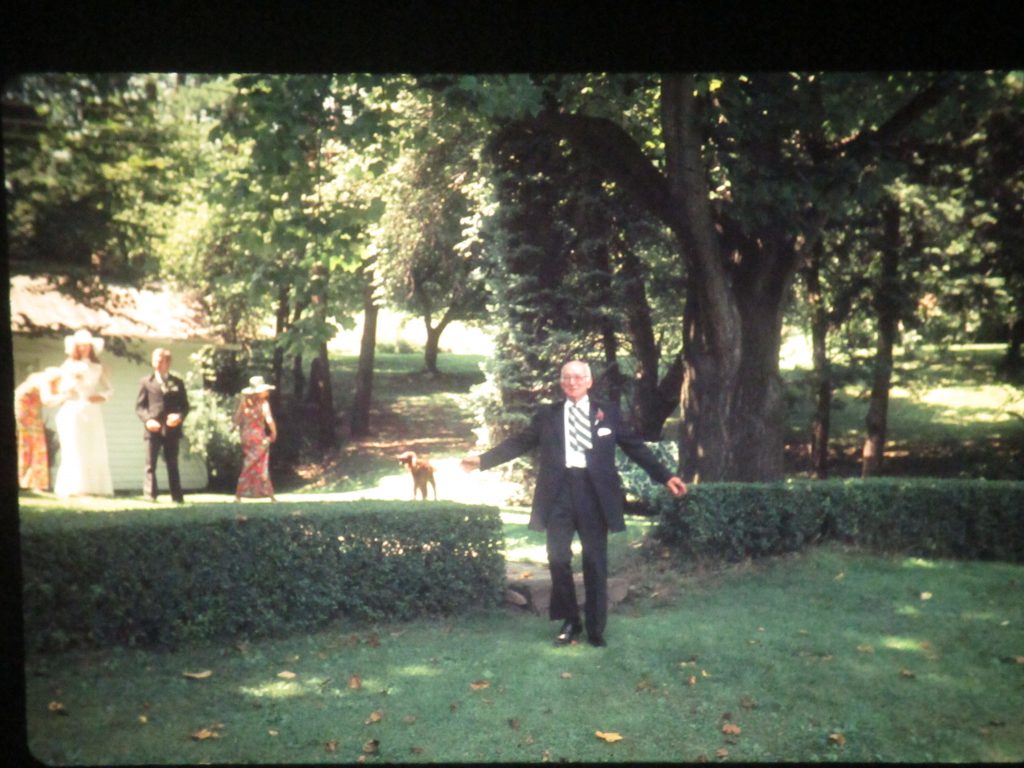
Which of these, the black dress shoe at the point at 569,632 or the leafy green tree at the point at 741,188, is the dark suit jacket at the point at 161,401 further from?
the leafy green tree at the point at 741,188

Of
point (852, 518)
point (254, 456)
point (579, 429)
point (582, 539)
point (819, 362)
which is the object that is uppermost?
point (819, 362)

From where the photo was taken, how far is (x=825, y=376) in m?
12.8

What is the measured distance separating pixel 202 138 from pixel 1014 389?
23.5ft

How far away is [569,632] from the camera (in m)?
6.34

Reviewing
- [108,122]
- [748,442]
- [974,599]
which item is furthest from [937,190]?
[108,122]

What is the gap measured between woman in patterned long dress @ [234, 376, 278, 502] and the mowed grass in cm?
129

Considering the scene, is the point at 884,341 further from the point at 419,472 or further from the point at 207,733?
the point at 207,733

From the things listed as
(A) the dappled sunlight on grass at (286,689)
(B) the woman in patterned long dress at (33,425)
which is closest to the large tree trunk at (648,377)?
(A) the dappled sunlight on grass at (286,689)

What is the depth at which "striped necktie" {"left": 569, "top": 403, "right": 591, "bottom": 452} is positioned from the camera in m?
6.33

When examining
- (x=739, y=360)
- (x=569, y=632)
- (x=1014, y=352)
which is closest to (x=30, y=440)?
(x=569, y=632)

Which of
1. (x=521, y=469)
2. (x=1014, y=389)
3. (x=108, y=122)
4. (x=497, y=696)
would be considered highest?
(x=108, y=122)

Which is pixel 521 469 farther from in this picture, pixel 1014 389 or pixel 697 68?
pixel 697 68

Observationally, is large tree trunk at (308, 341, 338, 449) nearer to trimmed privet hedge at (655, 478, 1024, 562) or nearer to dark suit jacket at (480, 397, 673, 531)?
dark suit jacket at (480, 397, 673, 531)

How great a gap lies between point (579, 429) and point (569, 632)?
1.35m
